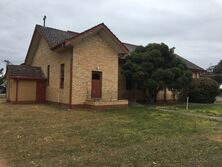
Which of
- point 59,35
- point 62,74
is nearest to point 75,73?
point 62,74

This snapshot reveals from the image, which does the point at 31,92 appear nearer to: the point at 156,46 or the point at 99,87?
the point at 99,87

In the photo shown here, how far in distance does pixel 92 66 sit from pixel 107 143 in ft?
43.1

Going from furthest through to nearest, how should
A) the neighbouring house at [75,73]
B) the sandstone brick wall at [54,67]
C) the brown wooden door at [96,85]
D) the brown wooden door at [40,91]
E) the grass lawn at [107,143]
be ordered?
the brown wooden door at [40,91]
the brown wooden door at [96,85]
the sandstone brick wall at [54,67]
the neighbouring house at [75,73]
the grass lawn at [107,143]

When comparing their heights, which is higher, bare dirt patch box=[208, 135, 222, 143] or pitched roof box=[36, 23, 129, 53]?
pitched roof box=[36, 23, 129, 53]

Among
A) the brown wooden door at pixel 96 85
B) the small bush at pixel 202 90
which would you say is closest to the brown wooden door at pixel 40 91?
the brown wooden door at pixel 96 85

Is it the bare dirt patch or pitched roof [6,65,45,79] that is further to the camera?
pitched roof [6,65,45,79]

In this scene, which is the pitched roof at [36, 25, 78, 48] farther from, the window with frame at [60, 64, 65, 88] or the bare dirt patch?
the bare dirt patch

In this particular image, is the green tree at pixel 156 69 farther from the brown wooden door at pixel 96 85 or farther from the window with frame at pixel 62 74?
the window with frame at pixel 62 74

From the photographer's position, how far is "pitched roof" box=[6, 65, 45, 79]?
1009 inches

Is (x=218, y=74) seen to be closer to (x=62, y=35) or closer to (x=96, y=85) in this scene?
(x=62, y=35)

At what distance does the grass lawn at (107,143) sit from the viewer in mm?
7688

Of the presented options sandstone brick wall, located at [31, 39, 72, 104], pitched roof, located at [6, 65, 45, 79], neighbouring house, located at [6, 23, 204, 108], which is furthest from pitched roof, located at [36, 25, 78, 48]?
pitched roof, located at [6, 65, 45, 79]

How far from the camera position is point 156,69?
2520 centimetres

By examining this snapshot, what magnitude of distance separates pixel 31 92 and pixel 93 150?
18743 millimetres
